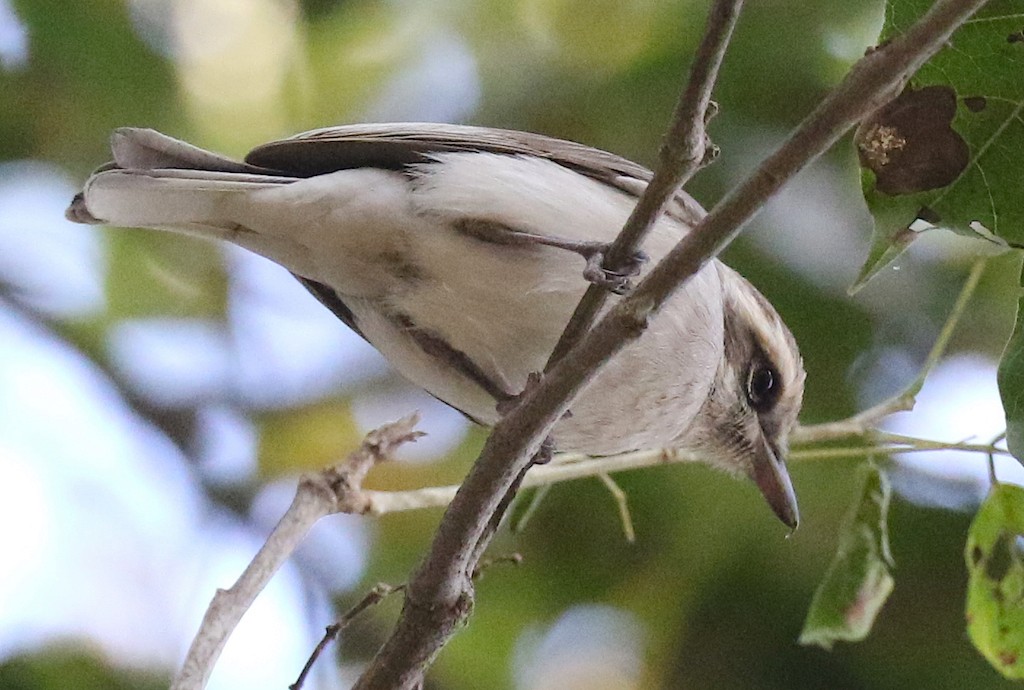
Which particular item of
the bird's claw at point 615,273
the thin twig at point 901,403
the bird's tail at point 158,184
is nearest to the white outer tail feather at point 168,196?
the bird's tail at point 158,184

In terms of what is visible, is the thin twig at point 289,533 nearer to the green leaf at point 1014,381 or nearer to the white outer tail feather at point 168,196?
the white outer tail feather at point 168,196

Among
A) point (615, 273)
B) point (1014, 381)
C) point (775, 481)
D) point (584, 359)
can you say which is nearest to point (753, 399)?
point (775, 481)

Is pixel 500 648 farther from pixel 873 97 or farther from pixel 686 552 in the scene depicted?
pixel 873 97

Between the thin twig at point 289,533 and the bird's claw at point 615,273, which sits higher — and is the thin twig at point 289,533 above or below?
below

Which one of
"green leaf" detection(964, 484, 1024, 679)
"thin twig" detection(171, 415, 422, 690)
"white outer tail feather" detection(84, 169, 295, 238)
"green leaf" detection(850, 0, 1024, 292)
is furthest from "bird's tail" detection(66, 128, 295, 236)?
→ "green leaf" detection(964, 484, 1024, 679)

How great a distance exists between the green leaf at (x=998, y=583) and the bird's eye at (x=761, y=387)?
46 centimetres

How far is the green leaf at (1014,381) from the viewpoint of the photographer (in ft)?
4.19

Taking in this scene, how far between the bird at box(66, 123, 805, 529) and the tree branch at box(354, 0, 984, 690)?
0.52 meters

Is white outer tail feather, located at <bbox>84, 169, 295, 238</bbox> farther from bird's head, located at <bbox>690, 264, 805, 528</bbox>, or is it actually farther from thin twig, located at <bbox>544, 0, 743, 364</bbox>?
bird's head, located at <bbox>690, 264, 805, 528</bbox>

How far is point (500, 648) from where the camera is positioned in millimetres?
3025

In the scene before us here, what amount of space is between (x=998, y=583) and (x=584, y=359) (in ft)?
3.79

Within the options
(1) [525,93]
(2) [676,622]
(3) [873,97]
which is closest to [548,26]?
(1) [525,93]

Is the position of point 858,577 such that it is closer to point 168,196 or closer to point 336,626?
point 336,626

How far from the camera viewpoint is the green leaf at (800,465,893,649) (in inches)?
77.5
